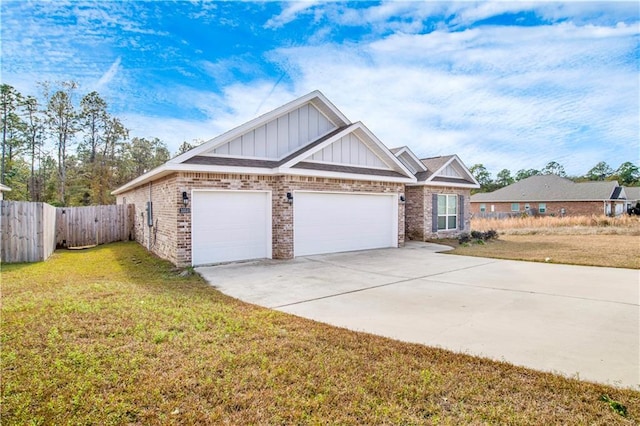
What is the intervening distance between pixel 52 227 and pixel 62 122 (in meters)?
19.8

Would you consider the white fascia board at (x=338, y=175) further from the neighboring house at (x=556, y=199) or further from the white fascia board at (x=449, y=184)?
the neighboring house at (x=556, y=199)

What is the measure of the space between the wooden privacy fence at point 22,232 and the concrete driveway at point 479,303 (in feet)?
17.2

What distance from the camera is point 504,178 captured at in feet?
210

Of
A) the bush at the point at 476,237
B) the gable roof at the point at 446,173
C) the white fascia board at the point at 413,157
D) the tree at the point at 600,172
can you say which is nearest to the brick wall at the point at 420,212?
the gable roof at the point at 446,173

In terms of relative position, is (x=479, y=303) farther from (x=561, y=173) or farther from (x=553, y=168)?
(x=553, y=168)

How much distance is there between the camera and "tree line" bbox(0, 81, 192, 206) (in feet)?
86.9

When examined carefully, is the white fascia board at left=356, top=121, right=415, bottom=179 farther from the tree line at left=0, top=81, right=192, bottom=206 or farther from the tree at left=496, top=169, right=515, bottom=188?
the tree at left=496, top=169, right=515, bottom=188

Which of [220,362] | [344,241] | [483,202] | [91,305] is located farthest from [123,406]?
[483,202]

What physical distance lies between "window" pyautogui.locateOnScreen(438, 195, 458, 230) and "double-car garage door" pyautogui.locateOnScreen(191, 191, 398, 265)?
437 centimetres

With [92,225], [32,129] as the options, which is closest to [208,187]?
[92,225]

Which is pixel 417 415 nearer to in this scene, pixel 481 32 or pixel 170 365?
pixel 170 365

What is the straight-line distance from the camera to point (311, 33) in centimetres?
1121

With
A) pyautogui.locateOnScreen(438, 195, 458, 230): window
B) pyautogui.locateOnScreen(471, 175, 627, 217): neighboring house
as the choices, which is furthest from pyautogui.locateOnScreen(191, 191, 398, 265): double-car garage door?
pyautogui.locateOnScreen(471, 175, 627, 217): neighboring house

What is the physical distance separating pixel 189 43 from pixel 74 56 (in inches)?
145
